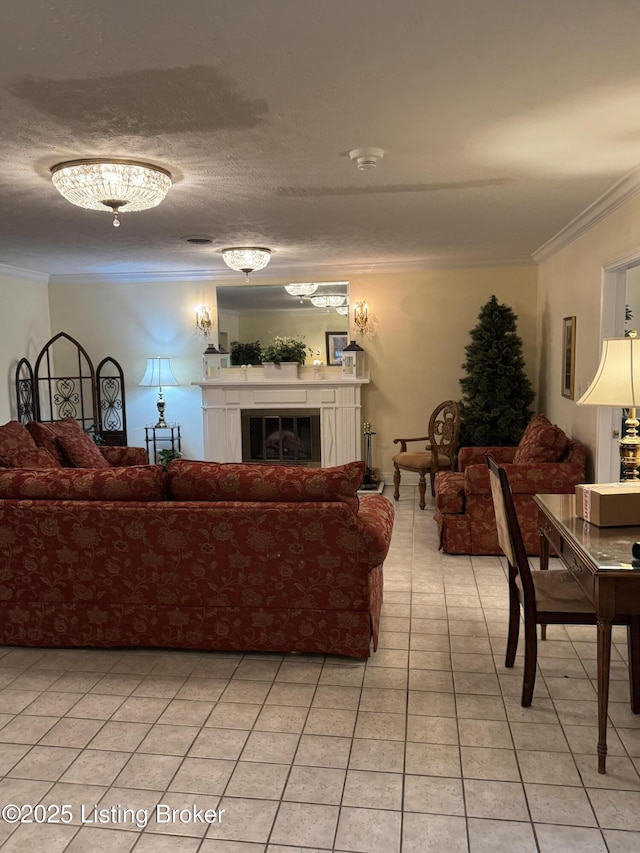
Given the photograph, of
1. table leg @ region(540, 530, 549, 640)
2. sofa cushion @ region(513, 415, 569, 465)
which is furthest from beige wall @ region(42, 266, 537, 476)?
table leg @ region(540, 530, 549, 640)

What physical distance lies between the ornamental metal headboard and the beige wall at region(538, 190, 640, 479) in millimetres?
4849

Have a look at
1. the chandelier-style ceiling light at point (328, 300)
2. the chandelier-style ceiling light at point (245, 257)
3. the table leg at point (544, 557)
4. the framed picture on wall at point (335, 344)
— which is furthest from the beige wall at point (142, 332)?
the table leg at point (544, 557)

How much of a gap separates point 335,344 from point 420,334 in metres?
0.99

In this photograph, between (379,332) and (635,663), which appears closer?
(635,663)

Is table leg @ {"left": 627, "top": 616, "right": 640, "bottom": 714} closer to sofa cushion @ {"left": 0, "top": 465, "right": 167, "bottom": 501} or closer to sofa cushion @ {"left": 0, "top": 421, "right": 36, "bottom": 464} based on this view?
sofa cushion @ {"left": 0, "top": 465, "right": 167, "bottom": 501}

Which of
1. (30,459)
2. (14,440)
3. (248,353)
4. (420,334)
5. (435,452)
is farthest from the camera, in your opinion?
(248,353)

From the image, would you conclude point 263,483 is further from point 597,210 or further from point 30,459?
point 597,210

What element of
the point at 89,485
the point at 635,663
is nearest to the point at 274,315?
the point at 89,485

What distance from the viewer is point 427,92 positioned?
2.56m

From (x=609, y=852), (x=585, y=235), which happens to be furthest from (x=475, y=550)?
(x=609, y=852)

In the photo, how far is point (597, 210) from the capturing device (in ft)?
15.0

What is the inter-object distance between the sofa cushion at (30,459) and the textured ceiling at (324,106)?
169cm

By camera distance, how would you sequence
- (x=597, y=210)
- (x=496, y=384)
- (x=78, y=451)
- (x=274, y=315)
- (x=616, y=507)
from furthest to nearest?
1. (x=274, y=315)
2. (x=496, y=384)
3. (x=78, y=451)
4. (x=597, y=210)
5. (x=616, y=507)

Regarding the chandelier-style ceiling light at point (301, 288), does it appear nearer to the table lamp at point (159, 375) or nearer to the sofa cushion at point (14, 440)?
the table lamp at point (159, 375)
